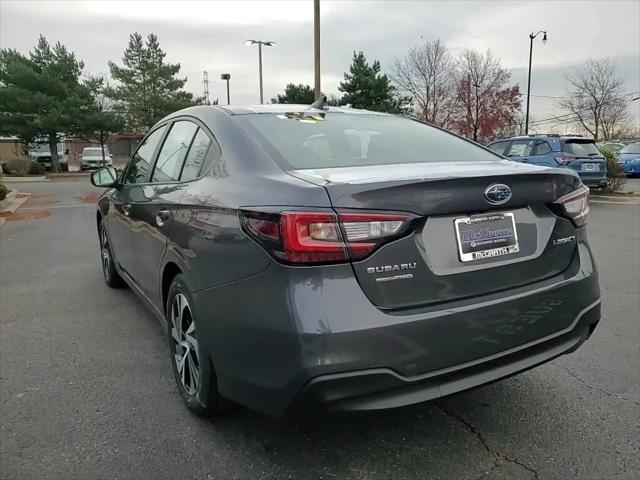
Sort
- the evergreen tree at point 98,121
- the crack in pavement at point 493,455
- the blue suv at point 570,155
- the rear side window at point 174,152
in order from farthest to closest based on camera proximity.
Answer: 1. the evergreen tree at point 98,121
2. the blue suv at point 570,155
3. the rear side window at point 174,152
4. the crack in pavement at point 493,455

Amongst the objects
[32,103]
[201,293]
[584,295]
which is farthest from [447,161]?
[32,103]

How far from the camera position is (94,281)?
5.64 m

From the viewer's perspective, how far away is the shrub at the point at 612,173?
47.1 ft

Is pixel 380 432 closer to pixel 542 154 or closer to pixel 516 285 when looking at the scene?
pixel 516 285

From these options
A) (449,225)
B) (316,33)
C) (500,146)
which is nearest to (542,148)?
(500,146)

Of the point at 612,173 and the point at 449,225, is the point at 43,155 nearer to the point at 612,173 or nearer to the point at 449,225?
the point at 612,173

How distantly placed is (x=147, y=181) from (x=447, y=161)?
6.89 feet

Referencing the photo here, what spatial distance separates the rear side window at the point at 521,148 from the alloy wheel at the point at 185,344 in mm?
12752

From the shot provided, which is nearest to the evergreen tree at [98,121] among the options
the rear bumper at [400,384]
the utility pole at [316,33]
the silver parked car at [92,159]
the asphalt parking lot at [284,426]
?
the silver parked car at [92,159]

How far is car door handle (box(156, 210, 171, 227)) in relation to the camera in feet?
9.54

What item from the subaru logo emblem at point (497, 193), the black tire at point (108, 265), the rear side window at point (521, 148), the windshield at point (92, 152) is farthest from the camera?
the windshield at point (92, 152)

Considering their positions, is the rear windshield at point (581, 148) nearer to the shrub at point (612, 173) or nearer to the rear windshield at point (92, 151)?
the shrub at point (612, 173)

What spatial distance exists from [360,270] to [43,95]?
3403cm

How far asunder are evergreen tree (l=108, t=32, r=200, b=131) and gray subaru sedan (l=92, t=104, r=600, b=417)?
39.3m
